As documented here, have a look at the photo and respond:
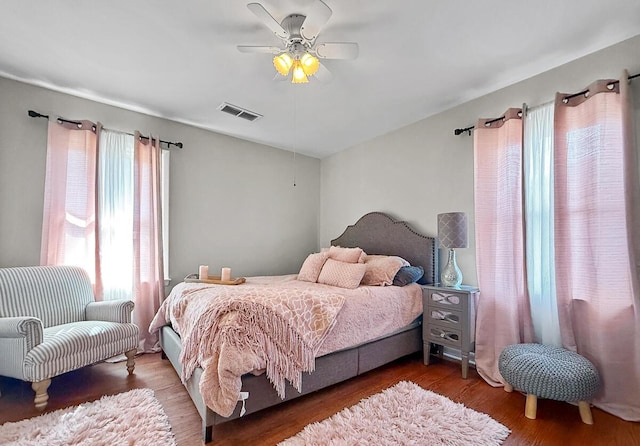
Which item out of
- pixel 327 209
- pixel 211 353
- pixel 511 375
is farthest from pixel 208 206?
pixel 511 375

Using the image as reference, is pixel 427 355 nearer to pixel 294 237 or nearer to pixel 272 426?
pixel 272 426

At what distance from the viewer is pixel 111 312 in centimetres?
260

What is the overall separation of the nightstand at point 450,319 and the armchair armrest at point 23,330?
3121 mm

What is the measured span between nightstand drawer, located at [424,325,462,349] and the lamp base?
419 millimetres

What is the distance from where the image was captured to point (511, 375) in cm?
196

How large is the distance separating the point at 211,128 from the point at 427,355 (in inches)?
143

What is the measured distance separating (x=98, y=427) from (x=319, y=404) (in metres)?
1.39

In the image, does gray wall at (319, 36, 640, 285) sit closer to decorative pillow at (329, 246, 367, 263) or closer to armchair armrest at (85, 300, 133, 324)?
decorative pillow at (329, 246, 367, 263)

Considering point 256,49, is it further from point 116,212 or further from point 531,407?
point 531,407

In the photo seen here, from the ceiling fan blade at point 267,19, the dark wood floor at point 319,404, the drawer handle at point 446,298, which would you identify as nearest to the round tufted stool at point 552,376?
the dark wood floor at point 319,404

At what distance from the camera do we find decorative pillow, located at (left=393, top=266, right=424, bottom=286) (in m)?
2.95

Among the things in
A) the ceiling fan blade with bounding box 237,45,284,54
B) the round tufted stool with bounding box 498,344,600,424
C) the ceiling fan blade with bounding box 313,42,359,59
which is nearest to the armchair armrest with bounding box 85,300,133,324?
the ceiling fan blade with bounding box 237,45,284,54

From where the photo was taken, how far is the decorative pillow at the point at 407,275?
9.66ft

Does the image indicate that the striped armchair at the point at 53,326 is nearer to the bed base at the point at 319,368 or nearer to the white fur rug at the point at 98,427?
the white fur rug at the point at 98,427
